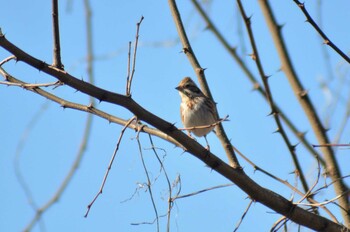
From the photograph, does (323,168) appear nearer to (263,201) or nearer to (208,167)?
(263,201)

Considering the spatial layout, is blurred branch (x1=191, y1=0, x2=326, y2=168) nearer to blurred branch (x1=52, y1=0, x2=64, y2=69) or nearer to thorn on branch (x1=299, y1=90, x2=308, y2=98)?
thorn on branch (x1=299, y1=90, x2=308, y2=98)

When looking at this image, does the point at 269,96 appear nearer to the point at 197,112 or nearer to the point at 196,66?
the point at 196,66

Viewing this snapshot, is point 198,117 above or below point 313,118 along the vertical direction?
above

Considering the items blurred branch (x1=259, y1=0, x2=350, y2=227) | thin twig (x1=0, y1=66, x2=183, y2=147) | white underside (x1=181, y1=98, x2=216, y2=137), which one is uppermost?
white underside (x1=181, y1=98, x2=216, y2=137)

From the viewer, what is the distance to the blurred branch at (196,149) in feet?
10.2

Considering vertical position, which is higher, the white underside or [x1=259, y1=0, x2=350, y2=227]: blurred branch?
the white underside

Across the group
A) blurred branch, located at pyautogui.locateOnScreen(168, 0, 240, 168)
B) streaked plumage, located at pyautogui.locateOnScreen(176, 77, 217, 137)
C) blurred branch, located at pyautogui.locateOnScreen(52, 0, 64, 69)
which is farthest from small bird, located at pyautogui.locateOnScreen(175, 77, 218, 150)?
blurred branch, located at pyautogui.locateOnScreen(52, 0, 64, 69)

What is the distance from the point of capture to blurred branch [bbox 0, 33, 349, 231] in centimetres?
311

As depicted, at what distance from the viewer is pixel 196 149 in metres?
3.62

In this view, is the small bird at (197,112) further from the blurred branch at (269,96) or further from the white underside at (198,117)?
the blurred branch at (269,96)

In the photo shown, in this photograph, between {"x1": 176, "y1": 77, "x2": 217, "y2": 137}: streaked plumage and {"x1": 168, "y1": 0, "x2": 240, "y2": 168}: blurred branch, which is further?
{"x1": 176, "y1": 77, "x2": 217, "y2": 137}: streaked plumage

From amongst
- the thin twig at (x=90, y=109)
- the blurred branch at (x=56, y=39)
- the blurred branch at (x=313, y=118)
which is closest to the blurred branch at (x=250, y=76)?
the blurred branch at (x=313, y=118)

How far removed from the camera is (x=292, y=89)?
420 cm

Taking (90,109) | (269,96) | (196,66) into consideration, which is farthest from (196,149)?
(196,66)
